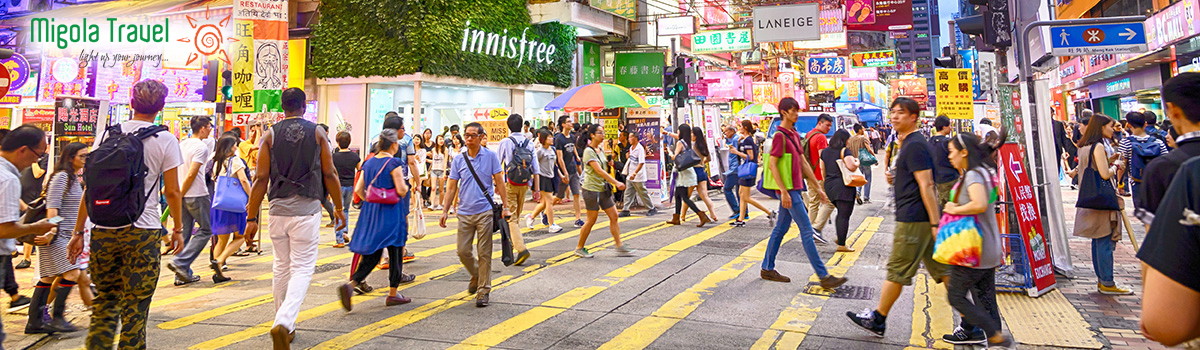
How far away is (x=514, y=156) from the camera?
27.3 feet

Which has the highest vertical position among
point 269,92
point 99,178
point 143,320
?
point 269,92

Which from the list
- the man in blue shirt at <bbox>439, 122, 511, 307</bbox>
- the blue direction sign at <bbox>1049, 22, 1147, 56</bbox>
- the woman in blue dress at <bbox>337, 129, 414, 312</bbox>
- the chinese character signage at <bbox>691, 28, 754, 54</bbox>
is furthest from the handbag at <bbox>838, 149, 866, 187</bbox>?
the chinese character signage at <bbox>691, 28, 754, 54</bbox>

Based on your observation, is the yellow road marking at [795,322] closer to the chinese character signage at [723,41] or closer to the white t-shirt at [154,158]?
the white t-shirt at [154,158]

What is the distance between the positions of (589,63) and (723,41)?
7413 mm

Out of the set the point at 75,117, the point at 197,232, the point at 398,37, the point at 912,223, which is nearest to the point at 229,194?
the point at 197,232

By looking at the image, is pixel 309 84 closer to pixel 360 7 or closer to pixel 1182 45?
pixel 360 7

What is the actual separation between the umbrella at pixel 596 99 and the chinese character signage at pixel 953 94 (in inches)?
203

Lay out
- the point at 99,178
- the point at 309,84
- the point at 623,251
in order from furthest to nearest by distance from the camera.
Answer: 1. the point at 309,84
2. the point at 623,251
3. the point at 99,178

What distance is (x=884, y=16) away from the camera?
2570cm

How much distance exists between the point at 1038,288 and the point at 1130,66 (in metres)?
20.7


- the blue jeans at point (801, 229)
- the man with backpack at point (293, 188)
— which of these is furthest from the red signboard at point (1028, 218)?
the man with backpack at point (293, 188)

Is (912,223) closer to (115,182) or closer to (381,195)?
(381,195)

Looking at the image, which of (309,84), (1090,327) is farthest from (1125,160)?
(309,84)

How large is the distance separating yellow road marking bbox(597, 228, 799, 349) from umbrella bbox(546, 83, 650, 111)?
5.50 meters
